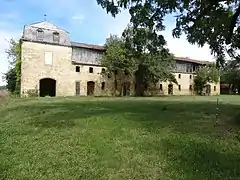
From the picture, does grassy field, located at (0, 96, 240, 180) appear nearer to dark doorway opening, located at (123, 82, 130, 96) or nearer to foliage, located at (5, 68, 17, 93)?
foliage, located at (5, 68, 17, 93)

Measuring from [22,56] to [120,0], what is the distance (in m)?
36.8

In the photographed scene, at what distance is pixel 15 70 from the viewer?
166 ft

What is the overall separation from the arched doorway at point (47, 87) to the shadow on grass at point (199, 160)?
42377 mm

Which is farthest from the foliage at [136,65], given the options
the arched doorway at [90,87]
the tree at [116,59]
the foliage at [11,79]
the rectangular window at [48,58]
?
the foliage at [11,79]

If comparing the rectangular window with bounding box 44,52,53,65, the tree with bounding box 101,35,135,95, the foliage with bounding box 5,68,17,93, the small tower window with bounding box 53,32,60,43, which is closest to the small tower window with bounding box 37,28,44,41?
the small tower window with bounding box 53,32,60,43

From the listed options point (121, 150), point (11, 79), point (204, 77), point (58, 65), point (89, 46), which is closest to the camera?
point (121, 150)

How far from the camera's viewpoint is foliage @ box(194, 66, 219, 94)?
69.8 m

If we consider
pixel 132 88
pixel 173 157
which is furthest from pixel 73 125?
pixel 132 88

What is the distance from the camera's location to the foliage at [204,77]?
69.8 m

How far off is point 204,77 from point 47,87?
34213mm

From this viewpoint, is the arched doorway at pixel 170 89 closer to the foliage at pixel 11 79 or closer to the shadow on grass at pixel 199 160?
the foliage at pixel 11 79

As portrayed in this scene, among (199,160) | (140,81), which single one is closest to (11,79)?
(140,81)

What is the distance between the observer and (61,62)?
5188 centimetres

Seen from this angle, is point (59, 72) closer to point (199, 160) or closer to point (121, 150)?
point (121, 150)
